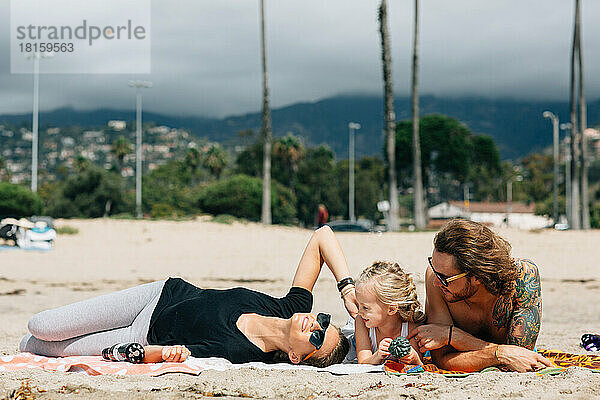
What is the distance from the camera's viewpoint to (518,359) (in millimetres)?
3494

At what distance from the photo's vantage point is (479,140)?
50.9m

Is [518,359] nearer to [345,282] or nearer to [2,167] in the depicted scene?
[345,282]

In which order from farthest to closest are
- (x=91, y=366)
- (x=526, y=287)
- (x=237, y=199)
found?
(x=237, y=199) < (x=91, y=366) < (x=526, y=287)

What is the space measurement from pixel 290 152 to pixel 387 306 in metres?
Answer: 52.5

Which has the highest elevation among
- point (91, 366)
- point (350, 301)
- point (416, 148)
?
point (416, 148)

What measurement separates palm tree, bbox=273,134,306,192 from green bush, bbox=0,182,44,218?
3033 cm

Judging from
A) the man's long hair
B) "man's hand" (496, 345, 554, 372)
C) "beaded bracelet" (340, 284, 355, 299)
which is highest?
the man's long hair

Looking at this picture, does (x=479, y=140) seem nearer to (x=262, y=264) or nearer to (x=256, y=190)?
(x=256, y=190)

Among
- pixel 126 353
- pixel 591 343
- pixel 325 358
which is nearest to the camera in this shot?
pixel 126 353

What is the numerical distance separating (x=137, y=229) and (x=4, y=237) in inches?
179

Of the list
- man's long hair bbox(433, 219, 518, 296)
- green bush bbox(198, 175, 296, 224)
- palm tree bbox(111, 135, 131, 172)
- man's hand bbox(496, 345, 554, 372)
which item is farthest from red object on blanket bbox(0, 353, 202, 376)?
palm tree bbox(111, 135, 131, 172)

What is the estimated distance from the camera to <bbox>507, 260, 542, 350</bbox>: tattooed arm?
342 cm

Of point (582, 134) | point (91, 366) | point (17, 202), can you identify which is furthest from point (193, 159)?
point (91, 366)

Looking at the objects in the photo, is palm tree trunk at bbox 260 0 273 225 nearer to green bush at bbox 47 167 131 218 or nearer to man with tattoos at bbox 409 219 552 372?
A: green bush at bbox 47 167 131 218
